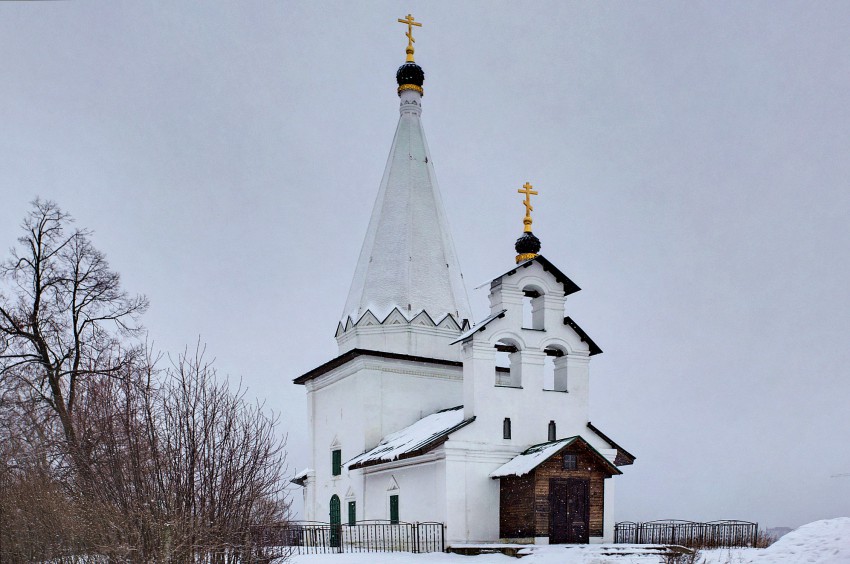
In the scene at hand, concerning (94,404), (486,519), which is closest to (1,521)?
(94,404)

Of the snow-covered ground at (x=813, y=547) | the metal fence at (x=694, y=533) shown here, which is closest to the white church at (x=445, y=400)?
the metal fence at (x=694, y=533)

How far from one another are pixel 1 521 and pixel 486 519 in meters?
11.3

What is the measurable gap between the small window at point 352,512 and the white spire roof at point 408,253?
19.8 ft

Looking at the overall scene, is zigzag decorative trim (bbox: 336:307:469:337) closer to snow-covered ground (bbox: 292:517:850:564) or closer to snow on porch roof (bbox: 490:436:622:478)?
snow on porch roof (bbox: 490:436:622:478)

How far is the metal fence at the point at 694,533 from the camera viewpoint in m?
19.8

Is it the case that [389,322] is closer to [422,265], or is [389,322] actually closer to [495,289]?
[422,265]

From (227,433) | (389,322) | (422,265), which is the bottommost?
(227,433)

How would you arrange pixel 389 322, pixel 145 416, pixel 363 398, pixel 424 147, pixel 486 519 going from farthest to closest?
pixel 424 147
pixel 389 322
pixel 363 398
pixel 486 519
pixel 145 416

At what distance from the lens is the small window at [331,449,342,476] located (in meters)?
25.1

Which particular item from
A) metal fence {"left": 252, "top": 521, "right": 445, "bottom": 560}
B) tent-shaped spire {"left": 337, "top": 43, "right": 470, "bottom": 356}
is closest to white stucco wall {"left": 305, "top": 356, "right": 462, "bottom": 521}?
metal fence {"left": 252, "top": 521, "right": 445, "bottom": 560}

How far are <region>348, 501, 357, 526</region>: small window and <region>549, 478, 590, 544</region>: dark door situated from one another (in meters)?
7.34

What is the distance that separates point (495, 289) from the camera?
69.2ft

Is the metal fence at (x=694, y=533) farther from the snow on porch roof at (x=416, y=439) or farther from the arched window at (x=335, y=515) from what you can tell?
the arched window at (x=335, y=515)

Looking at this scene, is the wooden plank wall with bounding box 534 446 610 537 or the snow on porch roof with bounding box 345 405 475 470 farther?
the snow on porch roof with bounding box 345 405 475 470
